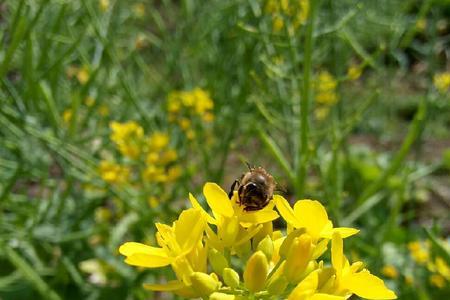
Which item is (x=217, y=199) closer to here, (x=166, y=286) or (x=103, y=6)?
(x=166, y=286)

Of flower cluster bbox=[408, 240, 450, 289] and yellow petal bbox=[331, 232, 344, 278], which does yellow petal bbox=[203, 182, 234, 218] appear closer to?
yellow petal bbox=[331, 232, 344, 278]

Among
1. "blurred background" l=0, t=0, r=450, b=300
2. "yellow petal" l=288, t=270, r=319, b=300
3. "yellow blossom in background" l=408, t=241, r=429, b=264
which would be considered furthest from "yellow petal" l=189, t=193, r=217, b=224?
"yellow blossom in background" l=408, t=241, r=429, b=264

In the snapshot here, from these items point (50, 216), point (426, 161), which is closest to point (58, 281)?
point (50, 216)

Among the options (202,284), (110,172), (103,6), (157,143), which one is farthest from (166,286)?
(103,6)

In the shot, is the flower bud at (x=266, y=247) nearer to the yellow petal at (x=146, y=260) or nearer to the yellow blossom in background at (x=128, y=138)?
the yellow petal at (x=146, y=260)

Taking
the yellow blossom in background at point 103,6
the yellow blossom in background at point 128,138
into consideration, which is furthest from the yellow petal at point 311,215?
the yellow blossom in background at point 103,6

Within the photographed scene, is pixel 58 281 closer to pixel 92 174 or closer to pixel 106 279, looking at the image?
pixel 106 279
